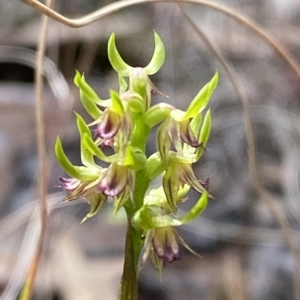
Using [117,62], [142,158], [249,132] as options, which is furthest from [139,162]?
[249,132]

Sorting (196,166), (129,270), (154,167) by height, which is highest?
(196,166)

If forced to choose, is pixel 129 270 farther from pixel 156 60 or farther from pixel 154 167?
pixel 156 60

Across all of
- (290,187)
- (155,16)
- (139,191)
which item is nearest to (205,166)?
(290,187)

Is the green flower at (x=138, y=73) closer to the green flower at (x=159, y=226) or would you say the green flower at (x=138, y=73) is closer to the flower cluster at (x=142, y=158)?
the flower cluster at (x=142, y=158)

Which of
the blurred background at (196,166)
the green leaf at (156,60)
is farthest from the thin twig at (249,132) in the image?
the green leaf at (156,60)

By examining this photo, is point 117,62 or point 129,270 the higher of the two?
point 117,62

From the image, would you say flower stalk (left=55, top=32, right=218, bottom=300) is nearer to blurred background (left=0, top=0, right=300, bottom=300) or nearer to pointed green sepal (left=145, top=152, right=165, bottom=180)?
pointed green sepal (left=145, top=152, right=165, bottom=180)
